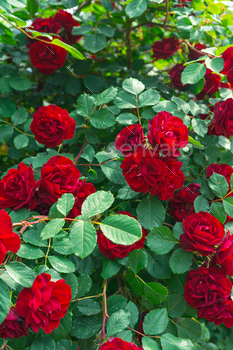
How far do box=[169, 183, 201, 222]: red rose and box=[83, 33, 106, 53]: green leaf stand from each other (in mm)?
733

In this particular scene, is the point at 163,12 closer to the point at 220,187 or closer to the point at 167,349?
the point at 220,187

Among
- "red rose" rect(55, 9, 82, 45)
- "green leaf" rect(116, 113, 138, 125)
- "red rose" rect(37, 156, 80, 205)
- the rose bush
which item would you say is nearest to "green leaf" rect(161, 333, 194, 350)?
the rose bush

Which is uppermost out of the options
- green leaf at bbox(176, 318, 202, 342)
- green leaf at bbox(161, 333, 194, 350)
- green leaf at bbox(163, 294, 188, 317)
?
green leaf at bbox(161, 333, 194, 350)

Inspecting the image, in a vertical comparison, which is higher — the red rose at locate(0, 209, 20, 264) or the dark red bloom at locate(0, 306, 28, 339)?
the red rose at locate(0, 209, 20, 264)

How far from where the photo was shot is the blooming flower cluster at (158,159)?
745 mm

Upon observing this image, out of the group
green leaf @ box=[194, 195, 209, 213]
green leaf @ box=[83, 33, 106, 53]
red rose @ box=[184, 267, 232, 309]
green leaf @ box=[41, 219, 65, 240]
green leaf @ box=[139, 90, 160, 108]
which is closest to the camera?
green leaf @ box=[41, 219, 65, 240]

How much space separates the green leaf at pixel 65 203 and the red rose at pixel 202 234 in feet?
1.07

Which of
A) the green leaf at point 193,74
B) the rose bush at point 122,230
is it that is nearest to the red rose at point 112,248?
the rose bush at point 122,230

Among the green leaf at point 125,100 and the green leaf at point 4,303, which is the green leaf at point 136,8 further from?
the green leaf at point 4,303

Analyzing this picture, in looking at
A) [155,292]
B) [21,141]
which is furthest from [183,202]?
[21,141]

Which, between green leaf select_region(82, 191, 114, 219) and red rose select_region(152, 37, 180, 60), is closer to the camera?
green leaf select_region(82, 191, 114, 219)

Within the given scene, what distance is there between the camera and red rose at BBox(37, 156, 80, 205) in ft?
2.40

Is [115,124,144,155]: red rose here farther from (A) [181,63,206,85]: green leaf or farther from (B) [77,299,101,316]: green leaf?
(B) [77,299,101,316]: green leaf

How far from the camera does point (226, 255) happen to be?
2.35ft
